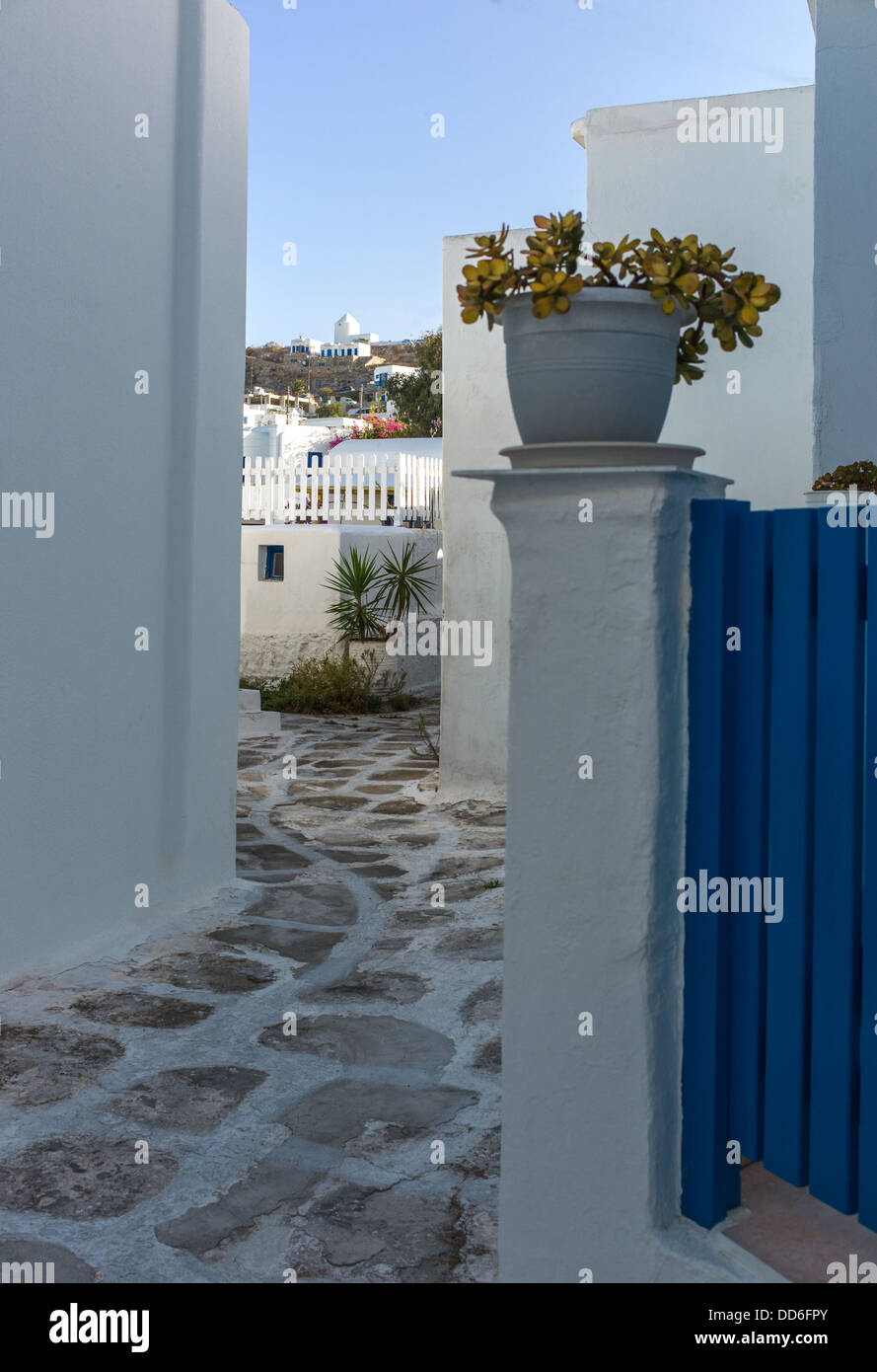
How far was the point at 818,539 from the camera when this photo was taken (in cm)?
235

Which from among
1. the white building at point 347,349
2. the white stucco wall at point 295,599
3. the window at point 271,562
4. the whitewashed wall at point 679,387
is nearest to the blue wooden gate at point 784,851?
the whitewashed wall at point 679,387

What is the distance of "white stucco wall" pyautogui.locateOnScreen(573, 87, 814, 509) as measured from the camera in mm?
8141

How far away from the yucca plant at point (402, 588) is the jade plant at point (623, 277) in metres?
10.8

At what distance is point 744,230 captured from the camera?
8.32m

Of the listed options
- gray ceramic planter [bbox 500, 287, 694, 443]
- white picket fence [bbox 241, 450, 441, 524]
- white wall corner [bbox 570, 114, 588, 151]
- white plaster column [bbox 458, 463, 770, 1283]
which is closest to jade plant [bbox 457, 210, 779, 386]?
gray ceramic planter [bbox 500, 287, 694, 443]

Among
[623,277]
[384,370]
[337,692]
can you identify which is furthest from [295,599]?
[384,370]

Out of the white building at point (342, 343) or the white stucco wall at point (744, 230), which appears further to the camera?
the white building at point (342, 343)

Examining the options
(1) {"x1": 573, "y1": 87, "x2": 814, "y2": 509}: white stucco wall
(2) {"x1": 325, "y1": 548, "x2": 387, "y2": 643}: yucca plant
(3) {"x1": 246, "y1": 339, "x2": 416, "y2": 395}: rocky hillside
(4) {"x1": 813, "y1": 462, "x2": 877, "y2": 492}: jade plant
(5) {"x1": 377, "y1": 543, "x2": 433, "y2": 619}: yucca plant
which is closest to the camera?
(4) {"x1": 813, "y1": 462, "x2": 877, "y2": 492}: jade plant

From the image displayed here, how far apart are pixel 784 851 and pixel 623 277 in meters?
1.23

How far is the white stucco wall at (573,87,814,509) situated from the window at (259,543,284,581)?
6.88m

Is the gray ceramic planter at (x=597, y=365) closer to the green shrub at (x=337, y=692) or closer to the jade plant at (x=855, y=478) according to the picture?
the jade plant at (x=855, y=478)

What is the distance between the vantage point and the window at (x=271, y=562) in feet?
47.9
